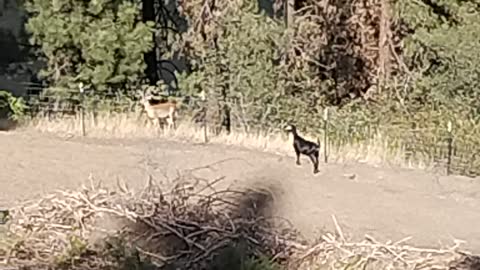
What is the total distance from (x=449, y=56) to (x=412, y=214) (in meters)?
9.94

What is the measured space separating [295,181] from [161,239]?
5.15 metres

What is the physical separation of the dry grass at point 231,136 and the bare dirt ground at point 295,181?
0.67 metres

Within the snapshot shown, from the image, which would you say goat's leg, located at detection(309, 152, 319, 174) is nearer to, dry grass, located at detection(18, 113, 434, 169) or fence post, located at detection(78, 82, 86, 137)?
dry grass, located at detection(18, 113, 434, 169)

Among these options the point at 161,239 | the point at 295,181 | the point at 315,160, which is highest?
the point at 161,239

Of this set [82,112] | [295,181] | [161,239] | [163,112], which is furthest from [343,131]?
[161,239]

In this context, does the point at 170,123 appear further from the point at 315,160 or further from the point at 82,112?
the point at 315,160

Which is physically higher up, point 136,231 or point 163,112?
point 136,231

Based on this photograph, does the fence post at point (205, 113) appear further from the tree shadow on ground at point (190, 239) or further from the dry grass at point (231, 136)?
the tree shadow on ground at point (190, 239)

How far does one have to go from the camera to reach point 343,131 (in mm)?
19406

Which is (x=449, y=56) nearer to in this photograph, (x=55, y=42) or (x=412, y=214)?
(x=55, y=42)

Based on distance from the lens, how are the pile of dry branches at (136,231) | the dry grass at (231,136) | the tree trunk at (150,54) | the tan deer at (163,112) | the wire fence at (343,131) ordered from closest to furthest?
1. the pile of dry branches at (136,231)
2. the dry grass at (231,136)
3. the wire fence at (343,131)
4. the tan deer at (163,112)
5. the tree trunk at (150,54)

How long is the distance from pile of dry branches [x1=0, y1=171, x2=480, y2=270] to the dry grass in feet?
23.2

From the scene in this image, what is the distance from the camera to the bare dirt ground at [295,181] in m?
11.7

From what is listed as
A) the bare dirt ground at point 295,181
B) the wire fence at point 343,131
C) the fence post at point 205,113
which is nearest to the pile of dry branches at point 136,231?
the bare dirt ground at point 295,181
